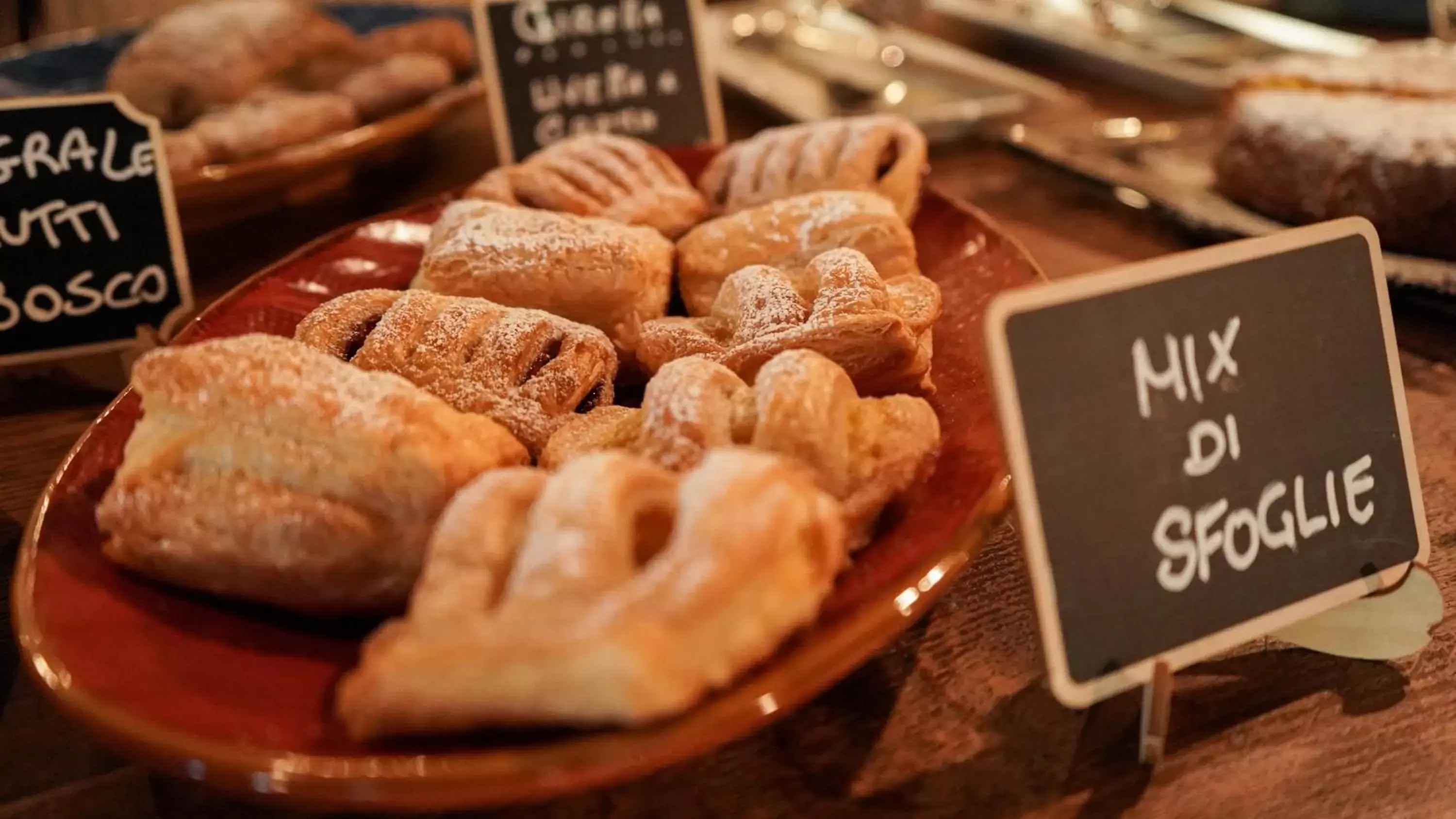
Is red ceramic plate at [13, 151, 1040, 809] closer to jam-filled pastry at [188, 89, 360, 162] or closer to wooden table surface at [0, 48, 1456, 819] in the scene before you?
wooden table surface at [0, 48, 1456, 819]

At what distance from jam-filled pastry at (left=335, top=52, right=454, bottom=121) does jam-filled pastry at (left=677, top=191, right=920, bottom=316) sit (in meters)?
1.15

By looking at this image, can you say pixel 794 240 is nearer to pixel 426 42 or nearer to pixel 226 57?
pixel 426 42

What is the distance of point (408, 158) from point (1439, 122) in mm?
2166

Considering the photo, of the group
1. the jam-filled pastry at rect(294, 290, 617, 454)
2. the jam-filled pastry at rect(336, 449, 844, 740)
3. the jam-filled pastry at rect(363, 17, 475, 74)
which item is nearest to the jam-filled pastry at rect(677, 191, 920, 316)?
the jam-filled pastry at rect(294, 290, 617, 454)

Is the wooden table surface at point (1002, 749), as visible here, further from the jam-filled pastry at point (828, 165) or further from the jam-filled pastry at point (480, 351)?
the jam-filled pastry at point (828, 165)

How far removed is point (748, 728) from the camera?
Answer: 2.52ft

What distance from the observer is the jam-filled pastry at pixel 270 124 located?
2.12 m

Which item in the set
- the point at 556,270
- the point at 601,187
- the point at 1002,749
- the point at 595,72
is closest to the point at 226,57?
the point at 595,72

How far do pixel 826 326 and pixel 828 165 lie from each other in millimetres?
661

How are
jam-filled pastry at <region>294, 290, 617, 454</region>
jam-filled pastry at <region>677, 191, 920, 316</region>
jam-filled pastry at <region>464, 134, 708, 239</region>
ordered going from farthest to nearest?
jam-filled pastry at <region>464, 134, 708, 239</region>
jam-filled pastry at <region>677, 191, 920, 316</region>
jam-filled pastry at <region>294, 290, 617, 454</region>

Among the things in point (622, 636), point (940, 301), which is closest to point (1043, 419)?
point (622, 636)

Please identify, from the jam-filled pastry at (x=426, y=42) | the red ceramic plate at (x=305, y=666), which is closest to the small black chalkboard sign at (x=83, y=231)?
the red ceramic plate at (x=305, y=666)

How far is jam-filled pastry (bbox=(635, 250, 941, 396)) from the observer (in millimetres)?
1172

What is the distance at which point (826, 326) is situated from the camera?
1.18m
